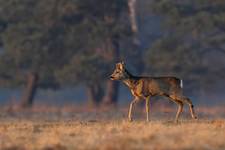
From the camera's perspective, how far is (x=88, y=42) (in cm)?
4912

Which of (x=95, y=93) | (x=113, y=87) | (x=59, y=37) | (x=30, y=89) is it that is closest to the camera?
(x=59, y=37)

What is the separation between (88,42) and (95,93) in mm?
3133

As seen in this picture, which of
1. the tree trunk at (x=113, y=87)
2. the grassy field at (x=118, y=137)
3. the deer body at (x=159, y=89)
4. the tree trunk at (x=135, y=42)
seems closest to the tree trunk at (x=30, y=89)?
the tree trunk at (x=113, y=87)

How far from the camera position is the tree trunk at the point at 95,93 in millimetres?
49144

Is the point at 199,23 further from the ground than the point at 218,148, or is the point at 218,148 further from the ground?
the point at 199,23

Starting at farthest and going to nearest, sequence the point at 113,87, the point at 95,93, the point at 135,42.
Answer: the point at 135,42, the point at 95,93, the point at 113,87

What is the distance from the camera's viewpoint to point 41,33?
154 feet

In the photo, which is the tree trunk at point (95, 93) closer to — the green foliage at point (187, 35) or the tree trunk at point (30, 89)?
the tree trunk at point (30, 89)

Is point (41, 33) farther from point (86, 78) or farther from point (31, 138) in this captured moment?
point (31, 138)

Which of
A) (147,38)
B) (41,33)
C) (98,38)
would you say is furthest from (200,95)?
(41,33)

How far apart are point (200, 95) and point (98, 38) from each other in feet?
33.6

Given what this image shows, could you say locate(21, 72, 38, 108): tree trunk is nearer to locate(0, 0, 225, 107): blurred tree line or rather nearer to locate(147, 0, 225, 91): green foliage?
locate(0, 0, 225, 107): blurred tree line

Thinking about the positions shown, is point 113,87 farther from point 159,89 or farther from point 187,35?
point 159,89

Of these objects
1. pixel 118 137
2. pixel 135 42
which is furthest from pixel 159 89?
pixel 135 42
